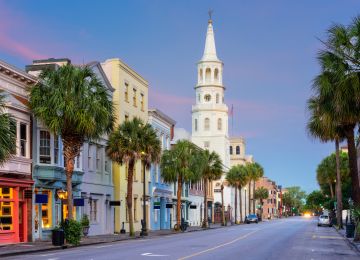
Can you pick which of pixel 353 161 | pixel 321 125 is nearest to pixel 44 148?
pixel 321 125

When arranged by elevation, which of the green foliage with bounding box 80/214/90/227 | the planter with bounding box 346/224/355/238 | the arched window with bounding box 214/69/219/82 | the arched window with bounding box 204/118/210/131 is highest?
the arched window with bounding box 214/69/219/82

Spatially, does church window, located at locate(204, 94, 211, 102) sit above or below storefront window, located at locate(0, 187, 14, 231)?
above

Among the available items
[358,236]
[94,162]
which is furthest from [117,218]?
[358,236]

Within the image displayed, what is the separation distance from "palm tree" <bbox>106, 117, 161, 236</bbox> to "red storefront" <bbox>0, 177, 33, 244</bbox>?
34.9ft

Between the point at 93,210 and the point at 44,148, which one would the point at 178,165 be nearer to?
the point at 93,210

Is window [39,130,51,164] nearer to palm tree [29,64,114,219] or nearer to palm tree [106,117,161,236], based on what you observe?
palm tree [29,64,114,219]

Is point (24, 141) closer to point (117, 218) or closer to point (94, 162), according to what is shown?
point (94, 162)

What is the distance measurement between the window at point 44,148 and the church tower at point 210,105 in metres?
79.8

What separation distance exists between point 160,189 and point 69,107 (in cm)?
3541

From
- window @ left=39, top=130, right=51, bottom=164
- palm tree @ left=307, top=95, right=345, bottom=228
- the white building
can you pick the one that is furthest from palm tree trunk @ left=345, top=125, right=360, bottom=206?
the white building

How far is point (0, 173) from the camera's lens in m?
36.4

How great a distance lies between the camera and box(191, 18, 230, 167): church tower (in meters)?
122

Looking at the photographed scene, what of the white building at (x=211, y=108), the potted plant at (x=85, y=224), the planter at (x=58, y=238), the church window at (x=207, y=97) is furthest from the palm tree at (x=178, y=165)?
the church window at (x=207, y=97)

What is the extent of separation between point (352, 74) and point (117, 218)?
33.2 m
